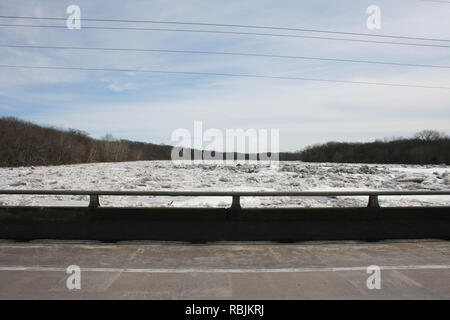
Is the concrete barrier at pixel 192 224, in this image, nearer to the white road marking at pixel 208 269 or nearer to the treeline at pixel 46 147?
the white road marking at pixel 208 269

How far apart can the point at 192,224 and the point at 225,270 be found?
1.77 meters

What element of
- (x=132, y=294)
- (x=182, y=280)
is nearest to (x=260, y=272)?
(x=182, y=280)

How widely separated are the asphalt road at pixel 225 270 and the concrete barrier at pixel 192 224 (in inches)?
9.3

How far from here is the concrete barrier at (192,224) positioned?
665 centimetres

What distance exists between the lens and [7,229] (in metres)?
6.67

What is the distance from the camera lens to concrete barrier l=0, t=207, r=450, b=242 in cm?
665

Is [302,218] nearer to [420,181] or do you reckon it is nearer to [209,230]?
[209,230]

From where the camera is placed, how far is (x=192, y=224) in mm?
6676

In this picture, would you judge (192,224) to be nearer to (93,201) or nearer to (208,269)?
(208,269)

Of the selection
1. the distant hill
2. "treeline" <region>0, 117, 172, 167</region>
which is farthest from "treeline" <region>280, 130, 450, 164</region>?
"treeline" <region>0, 117, 172, 167</region>

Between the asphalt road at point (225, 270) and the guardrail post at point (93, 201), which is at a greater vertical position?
the guardrail post at point (93, 201)

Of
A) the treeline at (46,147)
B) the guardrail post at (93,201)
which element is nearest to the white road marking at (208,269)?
the guardrail post at (93,201)
